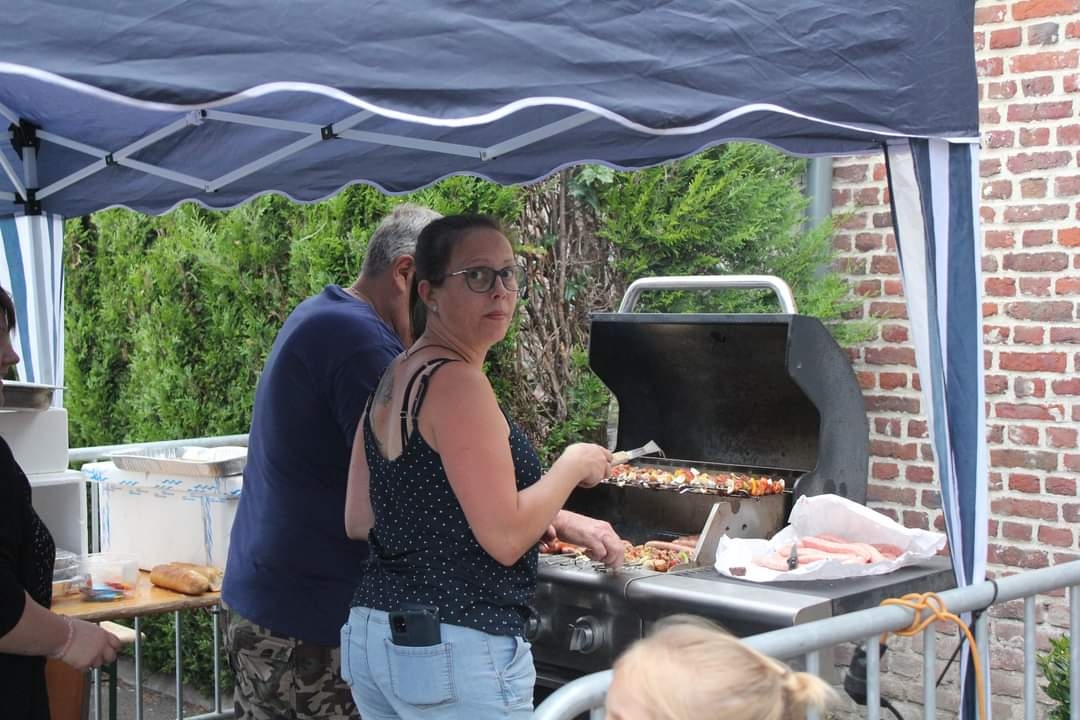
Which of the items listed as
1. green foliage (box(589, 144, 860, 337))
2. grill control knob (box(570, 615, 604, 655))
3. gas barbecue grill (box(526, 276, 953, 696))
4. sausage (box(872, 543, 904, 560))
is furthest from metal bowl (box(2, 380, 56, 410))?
sausage (box(872, 543, 904, 560))

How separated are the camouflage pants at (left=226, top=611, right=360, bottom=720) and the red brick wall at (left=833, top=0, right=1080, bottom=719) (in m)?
2.83

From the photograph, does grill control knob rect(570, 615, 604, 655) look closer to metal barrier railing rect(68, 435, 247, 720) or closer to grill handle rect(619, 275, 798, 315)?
grill handle rect(619, 275, 798, 315)

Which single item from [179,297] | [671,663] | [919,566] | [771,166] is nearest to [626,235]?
[771,166]

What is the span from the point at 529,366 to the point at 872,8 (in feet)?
9.08

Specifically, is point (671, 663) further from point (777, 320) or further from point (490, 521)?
point (777, 320)

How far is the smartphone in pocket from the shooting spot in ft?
7.40

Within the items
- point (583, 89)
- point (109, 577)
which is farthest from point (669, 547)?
point (109, 577)

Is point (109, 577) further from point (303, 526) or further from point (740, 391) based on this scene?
point (740, 391)

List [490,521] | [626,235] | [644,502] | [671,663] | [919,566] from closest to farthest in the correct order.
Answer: [671,663]
[490,521]
[919,566]
[644,502]
[626,235]

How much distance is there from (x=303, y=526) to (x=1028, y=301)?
9.94ft

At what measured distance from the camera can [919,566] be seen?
3.27 metres

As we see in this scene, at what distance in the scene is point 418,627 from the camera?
2260 millimetres

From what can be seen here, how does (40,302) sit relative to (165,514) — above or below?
above

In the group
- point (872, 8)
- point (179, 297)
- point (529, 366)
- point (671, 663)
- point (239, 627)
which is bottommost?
point (239, 627)
